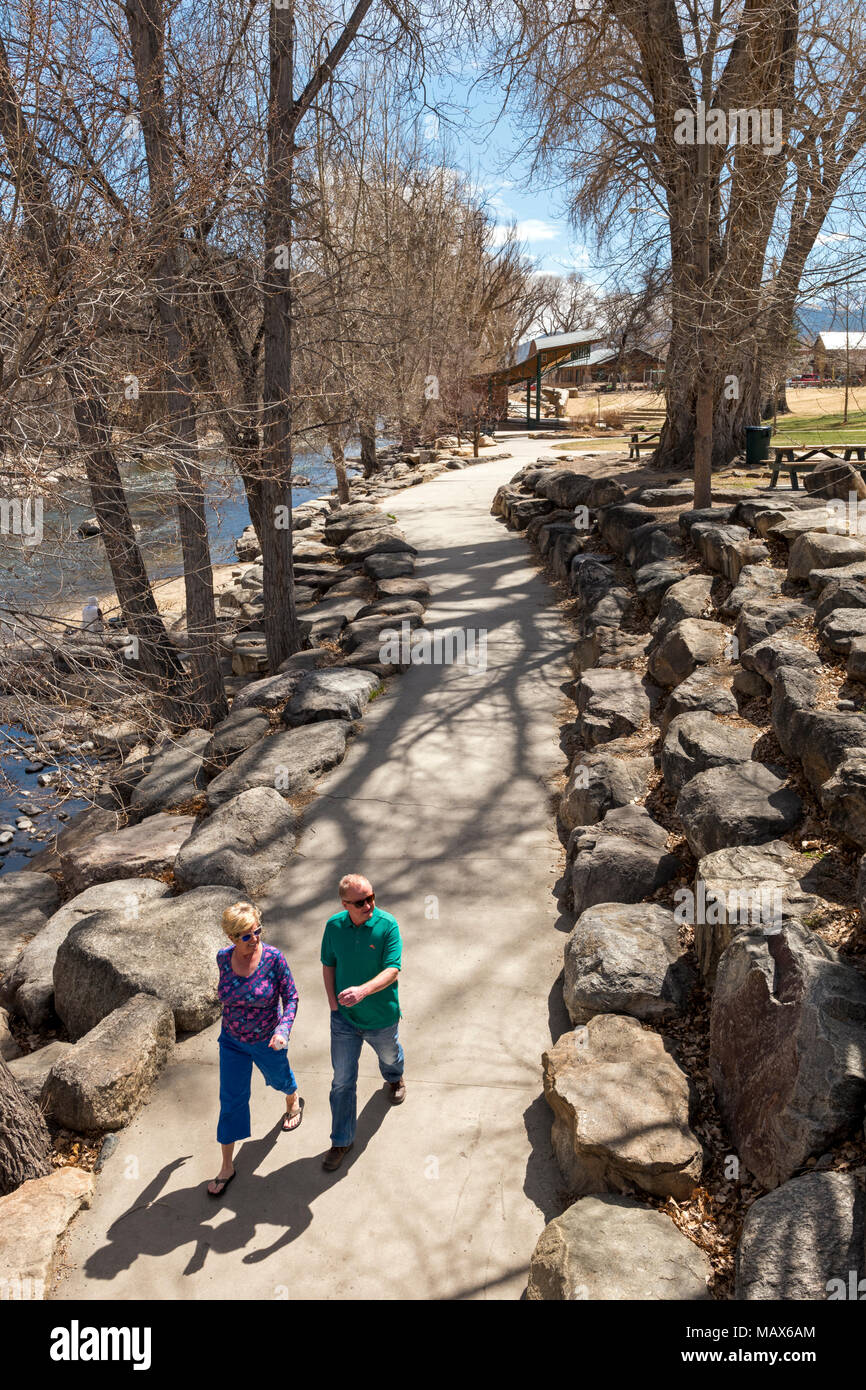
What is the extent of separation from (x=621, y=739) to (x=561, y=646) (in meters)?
3.80

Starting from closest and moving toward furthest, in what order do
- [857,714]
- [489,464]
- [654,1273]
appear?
[654,1273] < [857,714] < [489,464]

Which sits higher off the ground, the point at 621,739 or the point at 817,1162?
the point at 621,739

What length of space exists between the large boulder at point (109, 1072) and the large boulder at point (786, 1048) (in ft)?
10.5

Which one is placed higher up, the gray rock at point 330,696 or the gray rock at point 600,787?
the gray rock at point 330,696

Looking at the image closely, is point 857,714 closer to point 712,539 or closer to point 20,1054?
point 712,539

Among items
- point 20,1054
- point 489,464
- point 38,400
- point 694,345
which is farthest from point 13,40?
point 489,464

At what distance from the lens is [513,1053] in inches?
231

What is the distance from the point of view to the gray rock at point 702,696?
827 cm

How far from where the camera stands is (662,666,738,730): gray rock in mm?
8266

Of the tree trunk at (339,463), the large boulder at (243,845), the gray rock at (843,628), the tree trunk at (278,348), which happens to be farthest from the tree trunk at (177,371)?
the tree trunk at (339,463)

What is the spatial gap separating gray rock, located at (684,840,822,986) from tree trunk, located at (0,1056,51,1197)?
3.84 m

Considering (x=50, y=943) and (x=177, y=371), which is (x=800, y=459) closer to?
(x=177, y=371)

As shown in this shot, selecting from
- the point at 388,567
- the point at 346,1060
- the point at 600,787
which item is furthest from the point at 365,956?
the point at 388,567

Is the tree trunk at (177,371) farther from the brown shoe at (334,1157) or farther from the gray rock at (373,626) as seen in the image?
the brown shoe at (334,1157)
